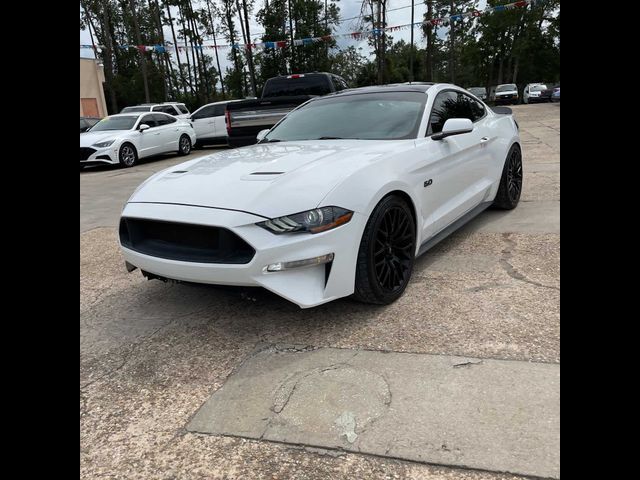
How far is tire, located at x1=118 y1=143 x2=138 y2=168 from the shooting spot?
510 inches

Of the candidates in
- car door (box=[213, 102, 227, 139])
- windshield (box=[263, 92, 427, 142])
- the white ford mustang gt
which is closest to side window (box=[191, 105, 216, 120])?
car door (box=[213, 102, 227, 139])

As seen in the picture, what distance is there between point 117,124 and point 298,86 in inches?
220

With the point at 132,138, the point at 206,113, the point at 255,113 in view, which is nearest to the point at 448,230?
the point at 255,113

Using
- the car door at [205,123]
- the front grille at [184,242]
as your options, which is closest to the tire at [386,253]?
the front grille at [184,242]

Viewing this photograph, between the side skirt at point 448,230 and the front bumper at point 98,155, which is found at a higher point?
the front bumper at point 98,155

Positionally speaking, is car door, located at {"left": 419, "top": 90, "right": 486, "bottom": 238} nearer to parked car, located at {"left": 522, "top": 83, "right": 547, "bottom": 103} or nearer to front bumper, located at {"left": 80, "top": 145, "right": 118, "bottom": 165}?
front bumper, located at {"left": 80, "top": 145, "right": 118, "bottom": 165}

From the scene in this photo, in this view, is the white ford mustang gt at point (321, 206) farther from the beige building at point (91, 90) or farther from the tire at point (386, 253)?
the beige building at point (91, 90)

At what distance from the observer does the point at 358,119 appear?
14.1ft

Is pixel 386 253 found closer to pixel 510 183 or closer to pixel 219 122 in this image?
pixel 510 183

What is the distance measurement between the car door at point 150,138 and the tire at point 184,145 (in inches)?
40.1

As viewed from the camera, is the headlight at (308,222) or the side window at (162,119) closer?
the headlight at (308,222)

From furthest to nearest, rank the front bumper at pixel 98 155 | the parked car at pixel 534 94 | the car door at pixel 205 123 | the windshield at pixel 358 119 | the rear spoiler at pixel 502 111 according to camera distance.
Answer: the parked car at pixel 534 94, the car door at pixel 205 123, the front bumper at pixel 98 155, the rear spoiler at pixel 502 111, the windshield at pixel 358 119

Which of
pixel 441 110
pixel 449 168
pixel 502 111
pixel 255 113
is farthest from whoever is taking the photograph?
pixel 255 113

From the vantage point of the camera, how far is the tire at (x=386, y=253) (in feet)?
10.3
